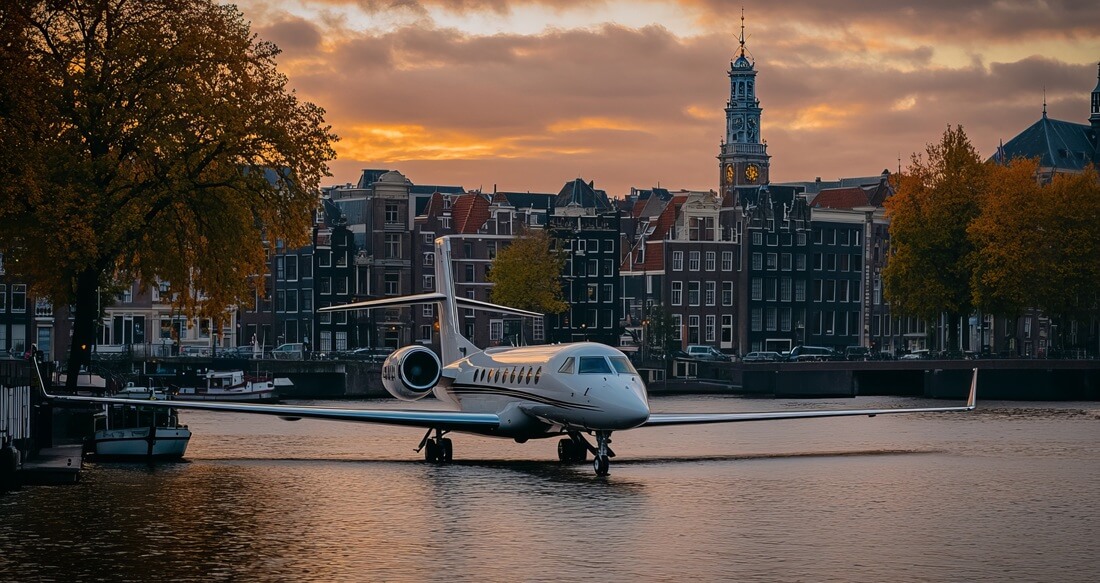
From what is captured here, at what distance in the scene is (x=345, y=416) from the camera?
54.7 meters

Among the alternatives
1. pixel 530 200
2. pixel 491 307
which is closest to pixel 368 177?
pixel 530 200

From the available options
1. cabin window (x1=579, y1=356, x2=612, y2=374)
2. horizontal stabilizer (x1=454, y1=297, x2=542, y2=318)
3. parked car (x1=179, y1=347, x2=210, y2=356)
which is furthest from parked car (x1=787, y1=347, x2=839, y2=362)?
cabin window (x1=579, y1=356, x2=612, y2=374)

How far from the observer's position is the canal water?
33.6m

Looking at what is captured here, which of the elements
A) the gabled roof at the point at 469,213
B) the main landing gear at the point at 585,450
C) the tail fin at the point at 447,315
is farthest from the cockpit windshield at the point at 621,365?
the gabled roof at the point at 469,213

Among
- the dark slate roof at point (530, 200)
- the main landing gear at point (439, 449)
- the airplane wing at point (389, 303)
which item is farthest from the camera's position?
the dark slate roof at point (530, 200)

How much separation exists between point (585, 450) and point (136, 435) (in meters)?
15.5

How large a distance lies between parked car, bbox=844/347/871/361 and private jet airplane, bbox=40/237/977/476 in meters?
92.5

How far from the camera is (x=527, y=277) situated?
500ft

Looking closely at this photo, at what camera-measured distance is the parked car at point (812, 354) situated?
507ft

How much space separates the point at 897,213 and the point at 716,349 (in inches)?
1755

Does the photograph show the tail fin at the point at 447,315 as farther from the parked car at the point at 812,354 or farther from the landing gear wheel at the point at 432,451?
the parked car at the point at 812,354

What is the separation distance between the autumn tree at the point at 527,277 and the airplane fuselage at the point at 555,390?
306 ft

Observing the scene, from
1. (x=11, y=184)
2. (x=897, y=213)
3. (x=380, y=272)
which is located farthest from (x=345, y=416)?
(x=380, y=272)

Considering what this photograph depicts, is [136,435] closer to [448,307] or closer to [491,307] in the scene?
[448,307]
